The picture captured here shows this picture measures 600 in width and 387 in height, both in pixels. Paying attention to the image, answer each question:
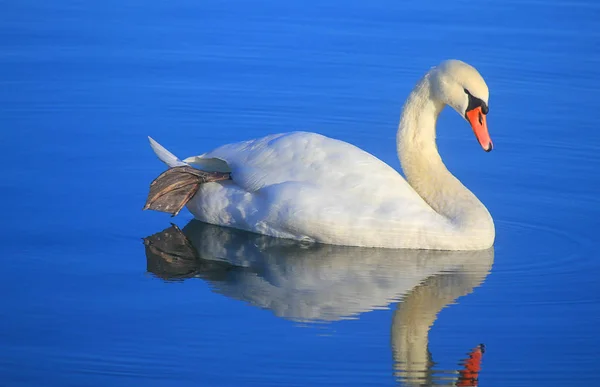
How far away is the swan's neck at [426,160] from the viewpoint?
9.19m

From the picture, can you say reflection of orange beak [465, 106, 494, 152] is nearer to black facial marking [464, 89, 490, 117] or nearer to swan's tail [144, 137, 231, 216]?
black facial marking [464, 89, 490, 117]

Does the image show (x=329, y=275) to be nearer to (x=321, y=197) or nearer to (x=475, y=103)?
(x=321, y=197)

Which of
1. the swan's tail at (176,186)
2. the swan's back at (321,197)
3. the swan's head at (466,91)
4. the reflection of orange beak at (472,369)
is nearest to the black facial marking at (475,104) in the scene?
the swan's head at (466,91)

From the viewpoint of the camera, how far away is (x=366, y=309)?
7.75m

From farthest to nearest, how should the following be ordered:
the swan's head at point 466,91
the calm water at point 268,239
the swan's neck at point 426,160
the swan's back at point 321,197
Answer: the swan's neck at point 426,160
the swan's head at point 466,91
the swan's back at point 321,197
the calm water at point 268,239

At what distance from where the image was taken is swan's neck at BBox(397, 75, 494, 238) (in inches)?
362

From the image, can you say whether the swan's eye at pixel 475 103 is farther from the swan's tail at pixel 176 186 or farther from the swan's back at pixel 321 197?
the swan's tail at pixel 176 186

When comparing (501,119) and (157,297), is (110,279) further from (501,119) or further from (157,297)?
(501,119)

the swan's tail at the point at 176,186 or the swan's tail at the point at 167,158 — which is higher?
the swan's tail at the point at 167,158

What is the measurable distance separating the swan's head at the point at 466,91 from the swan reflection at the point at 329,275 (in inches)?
35.9

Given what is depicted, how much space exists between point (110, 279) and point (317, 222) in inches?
61.3

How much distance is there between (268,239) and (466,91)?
176 cm

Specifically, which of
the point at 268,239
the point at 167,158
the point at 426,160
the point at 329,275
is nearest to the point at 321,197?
the point at 268,239

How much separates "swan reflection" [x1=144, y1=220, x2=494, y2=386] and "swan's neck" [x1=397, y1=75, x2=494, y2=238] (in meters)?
0.39
